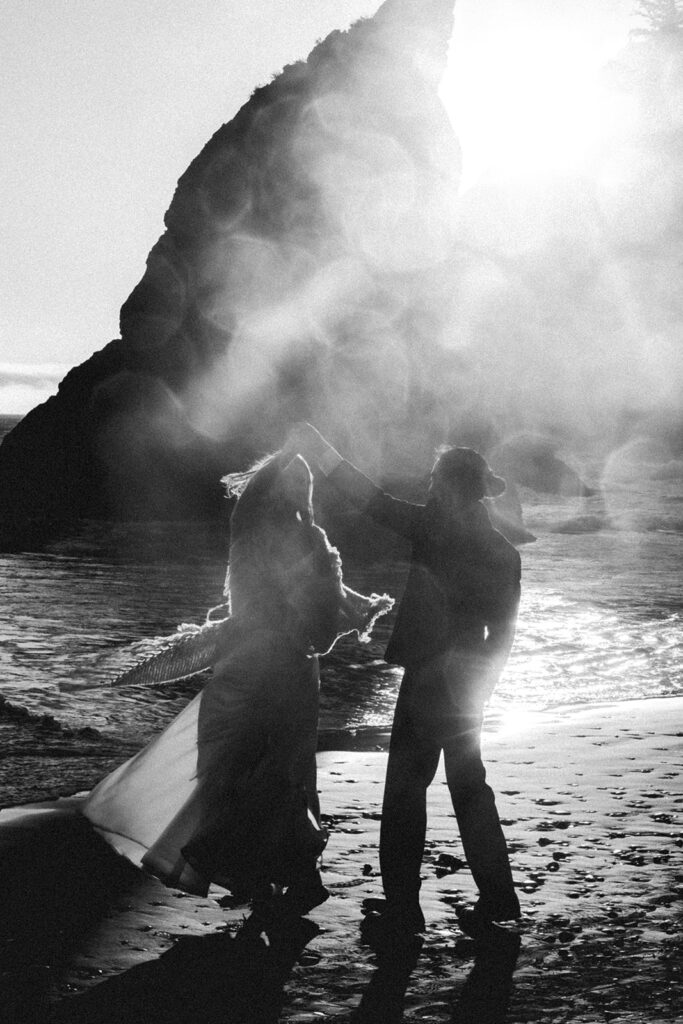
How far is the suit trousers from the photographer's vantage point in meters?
4.11

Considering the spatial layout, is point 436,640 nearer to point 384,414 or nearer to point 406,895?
point 406,895

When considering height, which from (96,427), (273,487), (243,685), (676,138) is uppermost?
(676,138)

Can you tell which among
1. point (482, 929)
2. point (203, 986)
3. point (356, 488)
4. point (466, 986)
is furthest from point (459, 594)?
point (203, 986)

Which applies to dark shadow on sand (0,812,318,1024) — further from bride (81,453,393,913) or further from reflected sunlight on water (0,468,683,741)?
reflected sunlight on water (0,468,683,741)

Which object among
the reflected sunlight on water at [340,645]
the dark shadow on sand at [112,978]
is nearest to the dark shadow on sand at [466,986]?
the dark shadow on sand at [112,978]

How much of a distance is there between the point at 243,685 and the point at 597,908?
5.19 ft

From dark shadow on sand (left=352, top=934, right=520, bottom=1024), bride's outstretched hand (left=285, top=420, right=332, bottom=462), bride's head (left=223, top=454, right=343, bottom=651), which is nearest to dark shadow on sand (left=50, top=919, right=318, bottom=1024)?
dark shadow on sand (left=352, top=934, right=520, bottom=1024)

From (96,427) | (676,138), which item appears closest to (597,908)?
(96,427)

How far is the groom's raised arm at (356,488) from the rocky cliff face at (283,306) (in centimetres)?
3604

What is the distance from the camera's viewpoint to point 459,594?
419cm

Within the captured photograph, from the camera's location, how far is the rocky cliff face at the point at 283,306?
147ft

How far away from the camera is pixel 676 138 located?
5900 centimetres

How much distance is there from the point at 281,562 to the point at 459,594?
0.69m

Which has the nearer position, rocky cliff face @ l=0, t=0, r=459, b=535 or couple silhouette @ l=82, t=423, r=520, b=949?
couple silhouette @ l=82, t=423, r=520, b=949
